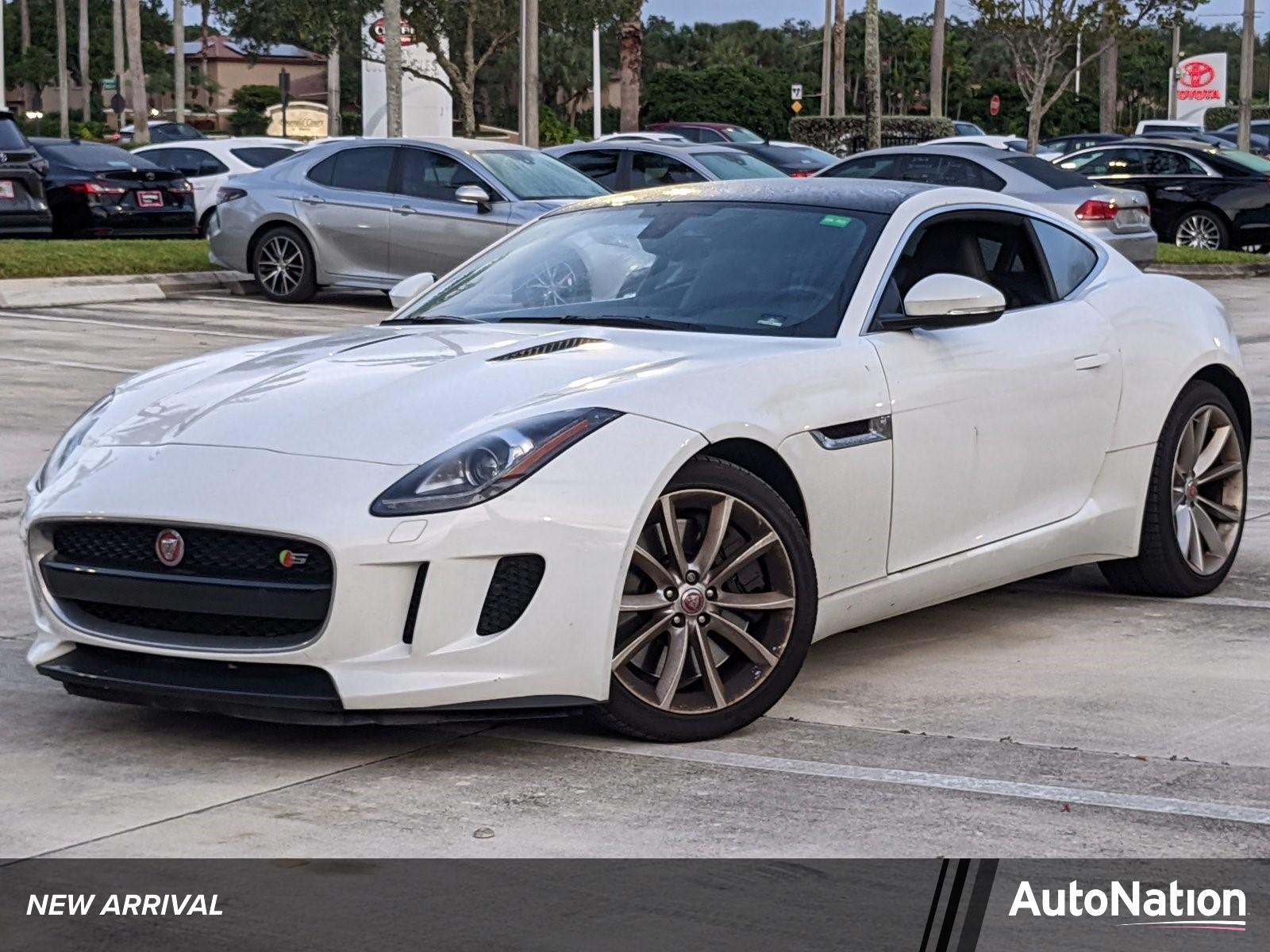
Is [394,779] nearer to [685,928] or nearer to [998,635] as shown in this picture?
[685,928]

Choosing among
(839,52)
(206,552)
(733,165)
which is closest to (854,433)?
(206,552)

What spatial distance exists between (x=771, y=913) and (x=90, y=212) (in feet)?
63.3

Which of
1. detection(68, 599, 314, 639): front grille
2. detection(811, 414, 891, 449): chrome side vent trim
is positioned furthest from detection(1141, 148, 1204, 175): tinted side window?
detection(68, 599, 314, 639): front grille

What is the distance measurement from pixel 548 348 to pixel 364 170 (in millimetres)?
12882

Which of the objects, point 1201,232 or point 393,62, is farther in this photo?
point 393,62

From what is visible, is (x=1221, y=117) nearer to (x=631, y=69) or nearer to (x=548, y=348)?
(x=631, y=69)

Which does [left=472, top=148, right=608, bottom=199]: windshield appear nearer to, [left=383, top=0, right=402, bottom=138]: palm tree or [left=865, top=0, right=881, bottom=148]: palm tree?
[left=383, top=0, right=402, bottom=138]: palm tree

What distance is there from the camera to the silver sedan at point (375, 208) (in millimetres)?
17328

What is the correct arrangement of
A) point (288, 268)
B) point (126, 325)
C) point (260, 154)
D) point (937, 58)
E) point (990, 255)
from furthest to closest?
point (937, 58), point (260, 154), point (288, 268), point (126, 325), point (990, 255)

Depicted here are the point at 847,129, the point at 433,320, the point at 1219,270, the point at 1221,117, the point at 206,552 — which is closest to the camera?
the point at 206,552

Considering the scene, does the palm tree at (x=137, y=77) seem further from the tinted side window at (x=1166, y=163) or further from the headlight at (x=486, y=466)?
the headlight at (x=486, y=466)

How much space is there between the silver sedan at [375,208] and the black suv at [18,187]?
1.93m

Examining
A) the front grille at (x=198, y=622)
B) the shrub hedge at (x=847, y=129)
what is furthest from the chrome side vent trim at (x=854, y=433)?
the shrub hedge at (x=847, y=129)

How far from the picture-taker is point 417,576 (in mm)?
4641
